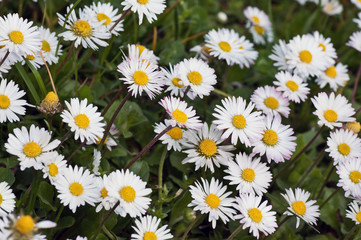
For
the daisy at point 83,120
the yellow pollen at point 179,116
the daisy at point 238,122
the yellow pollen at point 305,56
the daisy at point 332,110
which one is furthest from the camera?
the yellow pollen at point 305,56

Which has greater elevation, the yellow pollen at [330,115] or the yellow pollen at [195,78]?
the yellow pollen at [195,78]

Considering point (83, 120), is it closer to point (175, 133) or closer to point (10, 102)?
point (10, 102)

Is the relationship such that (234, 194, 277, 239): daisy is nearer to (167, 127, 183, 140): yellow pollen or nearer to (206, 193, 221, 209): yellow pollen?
(206, 193, 221, 209): yellow pollen

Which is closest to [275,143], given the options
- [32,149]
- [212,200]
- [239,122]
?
[239,122]

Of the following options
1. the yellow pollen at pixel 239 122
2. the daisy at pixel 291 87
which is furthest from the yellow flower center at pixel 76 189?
the daisy at pixel 291 87

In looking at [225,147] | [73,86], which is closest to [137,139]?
[73,86]

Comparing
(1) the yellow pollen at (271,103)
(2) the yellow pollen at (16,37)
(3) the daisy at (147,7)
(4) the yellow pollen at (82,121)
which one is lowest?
(4) the yellow pollen at (82,121)

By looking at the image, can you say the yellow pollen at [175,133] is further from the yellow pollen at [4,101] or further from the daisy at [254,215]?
the yellow pollen at [4,101]
